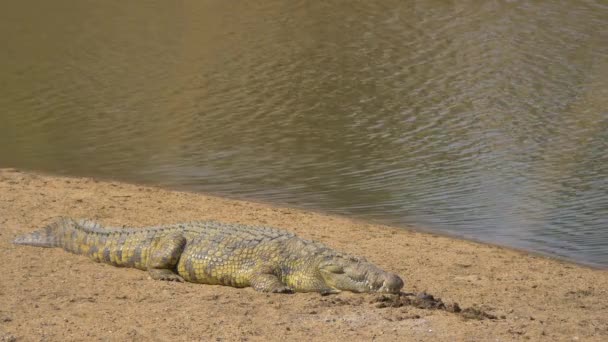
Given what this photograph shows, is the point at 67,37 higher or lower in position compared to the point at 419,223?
higher

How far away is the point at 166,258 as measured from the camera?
7.11 m

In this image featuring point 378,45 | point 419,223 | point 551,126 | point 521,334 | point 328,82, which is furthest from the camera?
point 378,45

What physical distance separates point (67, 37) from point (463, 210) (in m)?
12.7

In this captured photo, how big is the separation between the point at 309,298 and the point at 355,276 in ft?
1.15

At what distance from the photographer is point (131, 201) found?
9.54m

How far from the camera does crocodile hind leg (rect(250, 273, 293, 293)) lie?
6719 mm

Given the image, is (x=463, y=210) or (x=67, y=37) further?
(x=67, y=37)

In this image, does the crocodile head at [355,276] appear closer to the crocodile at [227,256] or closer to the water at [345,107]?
the crocodile at [227,256]

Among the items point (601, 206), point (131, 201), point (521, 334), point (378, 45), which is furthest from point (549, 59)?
point (521, 334)

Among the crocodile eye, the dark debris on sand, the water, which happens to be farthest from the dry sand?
the water

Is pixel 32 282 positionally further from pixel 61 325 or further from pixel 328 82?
pixel 328 82

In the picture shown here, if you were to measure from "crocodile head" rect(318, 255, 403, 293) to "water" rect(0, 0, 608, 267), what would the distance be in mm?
2323

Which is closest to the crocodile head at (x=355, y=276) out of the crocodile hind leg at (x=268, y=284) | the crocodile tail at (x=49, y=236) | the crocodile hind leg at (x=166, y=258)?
the crocodile hind leg at (x=268, y=284)

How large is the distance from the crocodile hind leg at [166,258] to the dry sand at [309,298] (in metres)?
0.12
